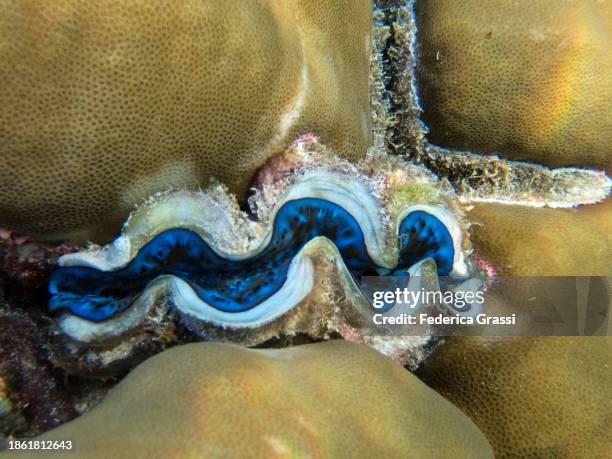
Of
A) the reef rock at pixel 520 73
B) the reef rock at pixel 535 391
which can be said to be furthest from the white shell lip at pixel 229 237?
the reef rock at pixel 520 73

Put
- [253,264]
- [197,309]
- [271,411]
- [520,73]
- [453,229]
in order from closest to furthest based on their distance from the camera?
[271,411] → [197,309] → [253,264] → [453,229] → [520,73]

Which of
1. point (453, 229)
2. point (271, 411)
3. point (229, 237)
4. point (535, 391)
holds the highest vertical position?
point (229, 237)

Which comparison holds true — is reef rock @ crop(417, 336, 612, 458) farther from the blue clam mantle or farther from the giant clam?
the blue clam mantle

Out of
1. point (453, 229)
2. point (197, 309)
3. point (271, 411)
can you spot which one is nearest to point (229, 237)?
point (197, 309)

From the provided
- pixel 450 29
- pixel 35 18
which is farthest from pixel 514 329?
pixel 35 18

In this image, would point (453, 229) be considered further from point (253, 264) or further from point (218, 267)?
point (218, 267)

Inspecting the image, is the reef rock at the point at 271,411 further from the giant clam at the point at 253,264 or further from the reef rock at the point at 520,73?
the reef rock at the point at 520,73

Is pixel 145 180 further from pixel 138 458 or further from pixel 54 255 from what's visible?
pixel 138 458
